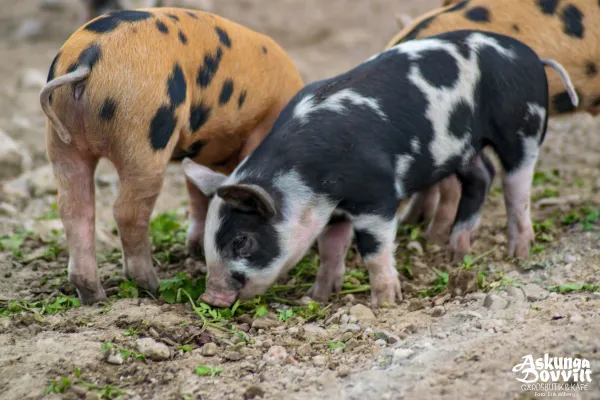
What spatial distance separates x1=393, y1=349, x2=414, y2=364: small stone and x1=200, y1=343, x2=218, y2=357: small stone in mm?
900

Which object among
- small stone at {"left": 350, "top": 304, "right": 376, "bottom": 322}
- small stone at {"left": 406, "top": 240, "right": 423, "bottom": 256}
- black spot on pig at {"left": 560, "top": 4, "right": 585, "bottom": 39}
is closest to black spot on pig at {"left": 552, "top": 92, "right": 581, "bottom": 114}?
black spot on pig at {"left": 560, "top": 4, "right": 585, "bottom": 39}

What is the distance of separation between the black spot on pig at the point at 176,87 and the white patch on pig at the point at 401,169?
1.26m

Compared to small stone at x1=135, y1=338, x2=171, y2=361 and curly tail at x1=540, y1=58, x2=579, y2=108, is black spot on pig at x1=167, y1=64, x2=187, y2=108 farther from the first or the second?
curly tail at x1=540, y1=58, x2=579, y2=108

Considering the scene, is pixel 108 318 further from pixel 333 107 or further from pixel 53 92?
pixel 333 107

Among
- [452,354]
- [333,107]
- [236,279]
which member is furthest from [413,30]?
[452,354]

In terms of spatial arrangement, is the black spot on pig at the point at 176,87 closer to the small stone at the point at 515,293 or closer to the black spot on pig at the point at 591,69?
the small stone at the point at 515,293

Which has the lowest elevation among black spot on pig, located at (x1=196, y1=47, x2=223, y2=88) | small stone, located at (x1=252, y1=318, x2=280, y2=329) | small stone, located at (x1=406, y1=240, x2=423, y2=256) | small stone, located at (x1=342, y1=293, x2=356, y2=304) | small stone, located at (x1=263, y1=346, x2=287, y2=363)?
small stone, located at (x1=406, y1=240, x2=423, y2=256)

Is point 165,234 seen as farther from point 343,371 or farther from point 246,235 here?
point 343,371

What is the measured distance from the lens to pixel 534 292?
4500 mm

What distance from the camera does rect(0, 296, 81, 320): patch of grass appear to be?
4.56m

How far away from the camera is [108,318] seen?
4.42 meters

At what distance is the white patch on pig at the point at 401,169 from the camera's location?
4559 millimetres

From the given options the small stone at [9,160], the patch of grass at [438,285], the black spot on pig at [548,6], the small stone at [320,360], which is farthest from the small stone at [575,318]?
the small stone at [9,160]

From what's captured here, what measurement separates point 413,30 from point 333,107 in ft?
5.52
